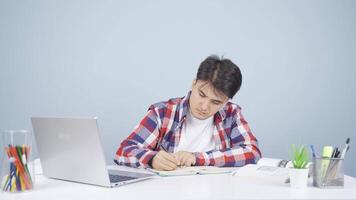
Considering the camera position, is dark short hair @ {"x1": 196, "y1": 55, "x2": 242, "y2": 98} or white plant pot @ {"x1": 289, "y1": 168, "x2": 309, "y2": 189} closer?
white plant pot @ {"x1": 289, "y1": 168, "x2": 309, "y2": 189}

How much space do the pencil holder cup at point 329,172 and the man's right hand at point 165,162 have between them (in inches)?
21.7

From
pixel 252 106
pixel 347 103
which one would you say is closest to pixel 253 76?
pixel 252 106

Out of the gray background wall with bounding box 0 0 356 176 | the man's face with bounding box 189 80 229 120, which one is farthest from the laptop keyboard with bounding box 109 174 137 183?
the gray background wall with bounding box 0 0 356 176

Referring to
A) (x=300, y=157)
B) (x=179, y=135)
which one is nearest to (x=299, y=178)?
(x=300, y=157)

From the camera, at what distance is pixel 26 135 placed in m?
1.32

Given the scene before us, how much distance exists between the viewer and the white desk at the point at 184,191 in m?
1.23

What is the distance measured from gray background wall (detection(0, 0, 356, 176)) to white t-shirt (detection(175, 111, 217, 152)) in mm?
533

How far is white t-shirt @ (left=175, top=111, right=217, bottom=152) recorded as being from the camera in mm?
2217

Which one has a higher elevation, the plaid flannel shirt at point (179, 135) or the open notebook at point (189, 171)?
the plaid flannel shirt at point (179, 135)

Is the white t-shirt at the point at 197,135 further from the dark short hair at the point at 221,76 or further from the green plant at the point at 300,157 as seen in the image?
the green plant at the point at 300,157

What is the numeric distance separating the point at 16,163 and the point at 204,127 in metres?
1.12

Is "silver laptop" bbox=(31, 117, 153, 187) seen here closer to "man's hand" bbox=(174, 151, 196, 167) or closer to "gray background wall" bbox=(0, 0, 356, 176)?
"man's hand" bbox=(174, 151, 196, 167)

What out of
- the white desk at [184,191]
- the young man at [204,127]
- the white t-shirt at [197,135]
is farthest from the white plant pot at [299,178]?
the white t-shirt at [197,135]

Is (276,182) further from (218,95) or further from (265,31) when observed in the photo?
(265,31)
